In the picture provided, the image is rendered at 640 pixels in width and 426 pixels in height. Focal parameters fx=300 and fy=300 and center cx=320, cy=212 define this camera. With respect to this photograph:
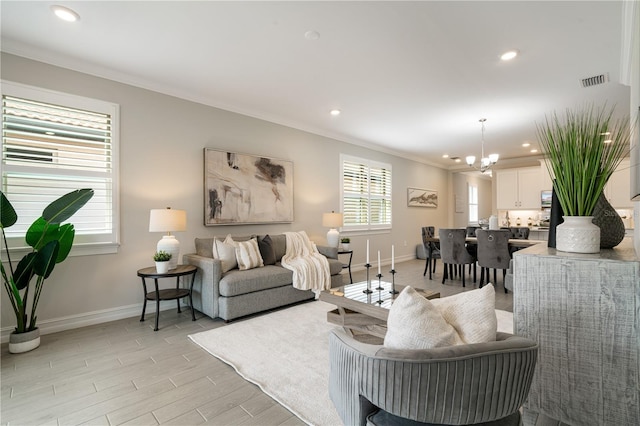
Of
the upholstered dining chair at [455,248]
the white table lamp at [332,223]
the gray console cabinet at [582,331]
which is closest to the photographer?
the gray console cabinet at [582,331]

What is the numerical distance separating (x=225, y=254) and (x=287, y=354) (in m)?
1.56

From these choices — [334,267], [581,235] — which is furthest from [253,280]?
[581,235]

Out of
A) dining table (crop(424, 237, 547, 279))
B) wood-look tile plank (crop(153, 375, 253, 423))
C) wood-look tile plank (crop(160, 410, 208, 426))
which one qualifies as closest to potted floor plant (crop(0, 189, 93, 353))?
wood-look tile plank (crop(153, 375, 253, 423))

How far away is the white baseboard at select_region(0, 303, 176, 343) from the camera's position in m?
2.98

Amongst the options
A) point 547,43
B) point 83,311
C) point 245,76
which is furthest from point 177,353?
point 547,43

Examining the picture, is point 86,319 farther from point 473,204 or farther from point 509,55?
point 473,204

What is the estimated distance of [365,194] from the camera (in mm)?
6684

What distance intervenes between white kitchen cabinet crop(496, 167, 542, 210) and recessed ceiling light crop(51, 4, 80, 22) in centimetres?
905

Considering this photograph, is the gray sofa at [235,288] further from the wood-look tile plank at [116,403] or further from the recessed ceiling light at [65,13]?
the recessed ceiling light at [65,13]

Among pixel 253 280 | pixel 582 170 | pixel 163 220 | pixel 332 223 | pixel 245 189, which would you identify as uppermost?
pixel 245 189

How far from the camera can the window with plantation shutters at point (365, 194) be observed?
626 cm

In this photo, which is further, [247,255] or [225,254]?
[247,255]

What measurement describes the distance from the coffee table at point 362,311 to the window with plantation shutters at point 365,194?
332 cm

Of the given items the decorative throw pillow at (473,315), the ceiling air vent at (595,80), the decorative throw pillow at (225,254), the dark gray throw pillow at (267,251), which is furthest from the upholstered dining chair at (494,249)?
the decorative throw pillow at (473,315)
